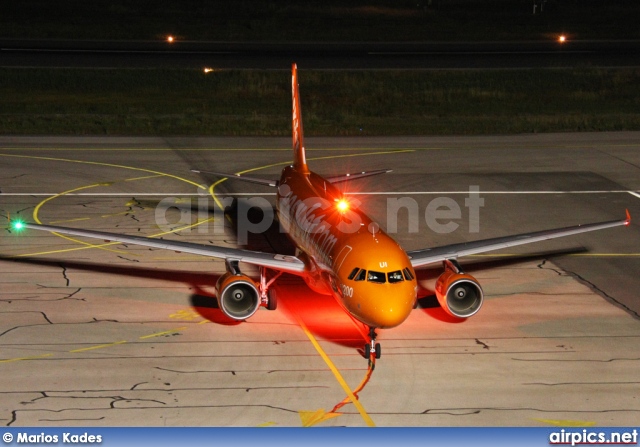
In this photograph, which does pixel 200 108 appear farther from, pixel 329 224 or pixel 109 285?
pixel 329 224

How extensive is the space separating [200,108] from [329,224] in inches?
1757

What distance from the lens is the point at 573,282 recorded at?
31.3 meters

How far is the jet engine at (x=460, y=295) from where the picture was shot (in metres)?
26.1

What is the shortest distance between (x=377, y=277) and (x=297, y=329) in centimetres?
442

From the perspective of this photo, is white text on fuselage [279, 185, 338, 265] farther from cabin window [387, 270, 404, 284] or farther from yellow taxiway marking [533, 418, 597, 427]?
yellow taxiway marking [533, 418, 597, 427]

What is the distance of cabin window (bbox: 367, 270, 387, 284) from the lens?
75.7 feet

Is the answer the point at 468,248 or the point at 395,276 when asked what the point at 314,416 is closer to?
the point at 395,276

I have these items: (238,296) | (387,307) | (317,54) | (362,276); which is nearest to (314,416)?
(387,307)

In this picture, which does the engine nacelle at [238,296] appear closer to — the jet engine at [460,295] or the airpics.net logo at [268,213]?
the jet engine at [460,295]

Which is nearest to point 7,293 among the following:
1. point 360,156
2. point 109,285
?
point 109,285

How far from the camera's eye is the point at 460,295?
2638 cm

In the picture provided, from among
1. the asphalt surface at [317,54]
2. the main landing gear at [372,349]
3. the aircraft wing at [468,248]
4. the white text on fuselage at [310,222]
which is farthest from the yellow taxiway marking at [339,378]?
the asphalt surface at [317,54]

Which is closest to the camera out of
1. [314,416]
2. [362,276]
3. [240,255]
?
[314,416]

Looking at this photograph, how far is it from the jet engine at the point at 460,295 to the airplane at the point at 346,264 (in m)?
0.03
